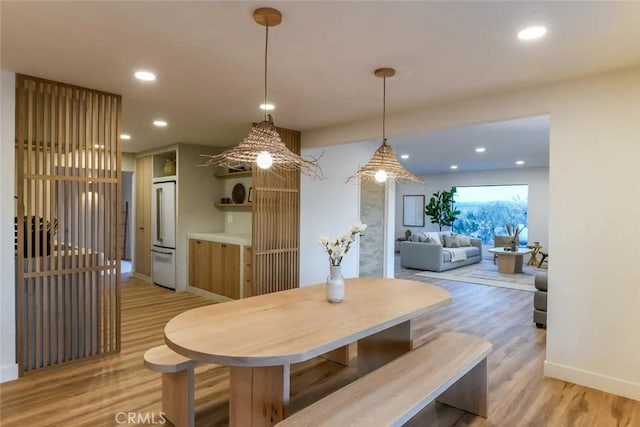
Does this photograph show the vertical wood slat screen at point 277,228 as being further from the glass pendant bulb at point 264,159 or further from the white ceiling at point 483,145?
the glass pendant bulb at point 264,159

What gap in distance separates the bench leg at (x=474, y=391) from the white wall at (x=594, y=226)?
39.7 inches

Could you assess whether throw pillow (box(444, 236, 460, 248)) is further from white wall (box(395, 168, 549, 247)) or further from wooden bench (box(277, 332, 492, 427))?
wooden bench (box(277, 332, 492, 427))

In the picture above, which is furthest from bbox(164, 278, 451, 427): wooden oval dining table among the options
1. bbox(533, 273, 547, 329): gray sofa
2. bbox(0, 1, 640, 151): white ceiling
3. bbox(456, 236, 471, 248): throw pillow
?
bbox(456, 236, 471, 248): throw pillow

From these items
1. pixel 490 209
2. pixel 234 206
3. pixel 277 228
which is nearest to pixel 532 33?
pixel 277 228

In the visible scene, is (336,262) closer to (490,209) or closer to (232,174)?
(232,174)

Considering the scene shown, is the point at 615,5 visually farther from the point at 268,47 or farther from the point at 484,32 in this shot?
the point at 268,47

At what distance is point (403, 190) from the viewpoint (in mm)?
12109

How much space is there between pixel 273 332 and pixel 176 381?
93cm

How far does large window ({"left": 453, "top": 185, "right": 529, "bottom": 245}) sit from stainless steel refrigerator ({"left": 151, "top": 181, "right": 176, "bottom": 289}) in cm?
840

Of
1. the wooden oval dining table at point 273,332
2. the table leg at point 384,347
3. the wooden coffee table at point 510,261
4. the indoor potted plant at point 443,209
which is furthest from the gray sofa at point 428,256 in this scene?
the wooden oval dining table at point 273,332

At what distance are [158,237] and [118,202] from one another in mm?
3370

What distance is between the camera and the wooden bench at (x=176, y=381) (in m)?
2.25

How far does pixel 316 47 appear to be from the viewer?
2.49m

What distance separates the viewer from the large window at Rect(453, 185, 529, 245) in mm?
10102
